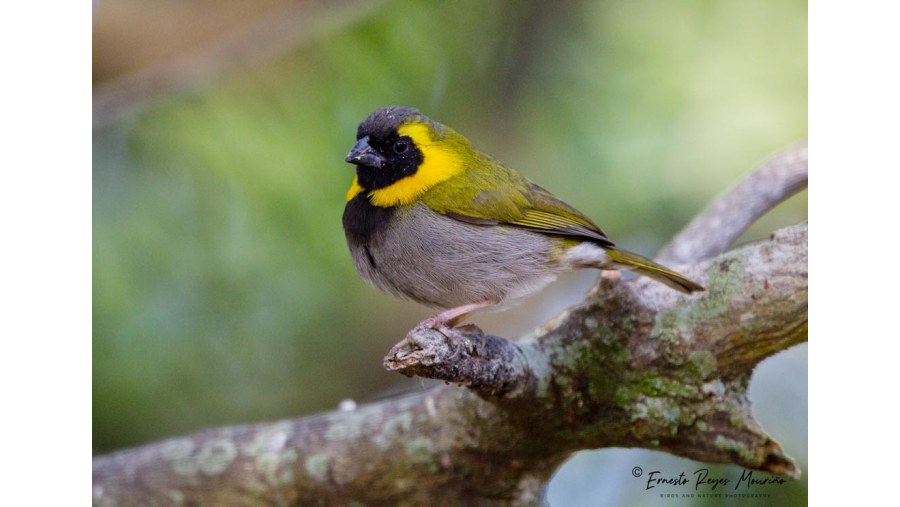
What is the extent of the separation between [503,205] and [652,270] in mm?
553

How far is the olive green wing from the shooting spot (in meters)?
2.88

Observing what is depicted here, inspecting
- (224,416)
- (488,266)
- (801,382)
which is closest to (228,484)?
(224,416)

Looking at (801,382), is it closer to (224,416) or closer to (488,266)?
(488,266)

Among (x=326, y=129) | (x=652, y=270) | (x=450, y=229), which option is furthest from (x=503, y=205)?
(x=326, y=129)

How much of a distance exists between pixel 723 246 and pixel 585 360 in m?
0.95

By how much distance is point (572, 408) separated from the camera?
9.68 feet

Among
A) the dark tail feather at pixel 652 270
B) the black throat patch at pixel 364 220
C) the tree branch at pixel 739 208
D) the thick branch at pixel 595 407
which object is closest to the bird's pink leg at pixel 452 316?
the thick branch at pixel 595 407

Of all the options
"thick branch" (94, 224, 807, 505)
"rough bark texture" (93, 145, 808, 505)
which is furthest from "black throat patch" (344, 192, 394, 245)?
"thick branch" (94, 224, 807, 505)

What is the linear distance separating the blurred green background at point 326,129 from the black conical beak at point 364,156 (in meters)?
0.55

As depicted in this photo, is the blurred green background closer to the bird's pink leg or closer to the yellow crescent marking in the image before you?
the yellow crescent marking

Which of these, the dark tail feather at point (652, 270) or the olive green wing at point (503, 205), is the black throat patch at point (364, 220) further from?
the dark tail feather at point (652, 270)

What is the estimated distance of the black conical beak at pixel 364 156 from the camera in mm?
2889

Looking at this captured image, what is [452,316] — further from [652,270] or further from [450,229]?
[652,270]

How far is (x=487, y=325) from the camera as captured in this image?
3721mm
